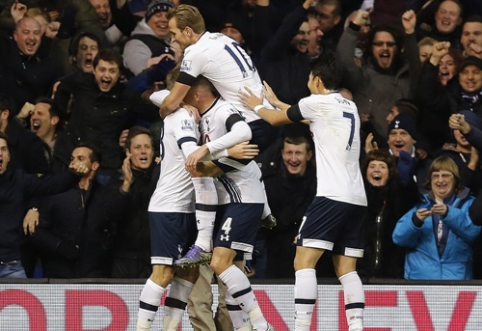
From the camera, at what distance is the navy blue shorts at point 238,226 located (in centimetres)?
1153

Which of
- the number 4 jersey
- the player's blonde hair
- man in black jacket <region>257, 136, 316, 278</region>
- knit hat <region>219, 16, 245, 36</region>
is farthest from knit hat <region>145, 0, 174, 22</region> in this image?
the number 4 jersey

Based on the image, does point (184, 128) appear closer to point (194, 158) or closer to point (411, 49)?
point (194, 158)

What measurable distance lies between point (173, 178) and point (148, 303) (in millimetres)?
A: 1074

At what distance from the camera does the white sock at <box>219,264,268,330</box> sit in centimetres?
1148

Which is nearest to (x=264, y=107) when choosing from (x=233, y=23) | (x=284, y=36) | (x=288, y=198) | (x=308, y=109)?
(x=308, y=109)

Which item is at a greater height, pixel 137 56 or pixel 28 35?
pixel 28 35

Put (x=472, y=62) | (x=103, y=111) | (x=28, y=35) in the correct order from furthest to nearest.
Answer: (x=28, y=35), (x=103, y=111), (x=472, y=62)

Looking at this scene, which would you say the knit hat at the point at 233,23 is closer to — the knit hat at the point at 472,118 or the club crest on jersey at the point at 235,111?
the knit hat at the point at 472,118

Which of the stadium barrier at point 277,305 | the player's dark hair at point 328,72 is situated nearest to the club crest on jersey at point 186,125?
the player's dark hair at point 328,72

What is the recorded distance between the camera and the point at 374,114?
599 inches

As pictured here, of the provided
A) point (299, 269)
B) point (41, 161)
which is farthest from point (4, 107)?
point (299, 269)

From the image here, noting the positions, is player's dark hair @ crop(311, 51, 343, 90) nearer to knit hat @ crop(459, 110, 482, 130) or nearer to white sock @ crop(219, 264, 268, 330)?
white sock @ crop(219, 264, 268, 330)

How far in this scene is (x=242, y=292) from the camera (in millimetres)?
11477

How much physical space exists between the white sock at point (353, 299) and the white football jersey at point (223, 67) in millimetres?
1554
